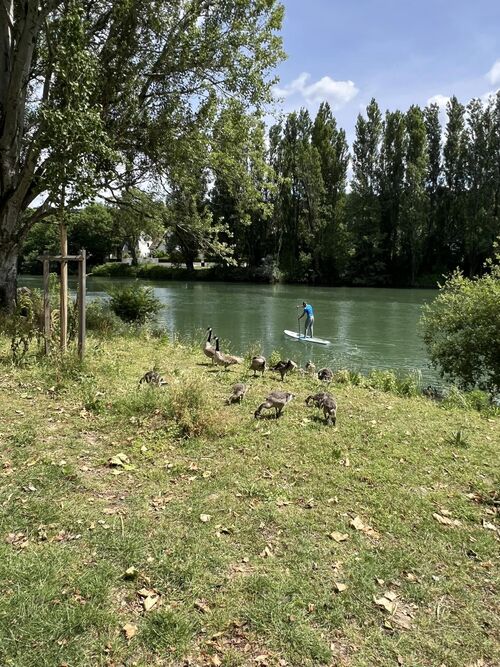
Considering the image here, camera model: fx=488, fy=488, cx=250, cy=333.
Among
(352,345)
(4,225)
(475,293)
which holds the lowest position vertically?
(352,345)

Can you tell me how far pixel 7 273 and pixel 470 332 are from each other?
13.0 m

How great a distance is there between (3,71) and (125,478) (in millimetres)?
12471

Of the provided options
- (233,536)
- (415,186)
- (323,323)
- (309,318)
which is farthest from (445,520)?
(415,186)

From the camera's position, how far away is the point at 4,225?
44.4 ft

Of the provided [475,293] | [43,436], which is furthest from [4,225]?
[475,293]

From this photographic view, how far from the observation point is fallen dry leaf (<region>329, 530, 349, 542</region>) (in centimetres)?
430

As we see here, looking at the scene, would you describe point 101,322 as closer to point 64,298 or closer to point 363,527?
point 64,298

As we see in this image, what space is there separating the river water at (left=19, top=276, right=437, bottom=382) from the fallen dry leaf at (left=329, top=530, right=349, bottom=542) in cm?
1247

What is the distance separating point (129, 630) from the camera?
3162 mm

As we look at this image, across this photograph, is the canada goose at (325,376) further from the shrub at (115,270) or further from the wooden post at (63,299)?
Result: the shrub at (115,270)

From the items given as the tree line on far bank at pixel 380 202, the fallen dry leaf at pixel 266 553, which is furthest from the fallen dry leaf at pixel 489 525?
the tree line on far bank at pixel 380 202

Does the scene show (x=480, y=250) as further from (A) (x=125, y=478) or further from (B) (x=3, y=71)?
(A) (x=125, y=478)

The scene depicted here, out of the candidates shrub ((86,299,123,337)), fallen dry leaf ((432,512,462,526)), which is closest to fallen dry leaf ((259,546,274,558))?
fallen dry leaf ((432,512,462,526))

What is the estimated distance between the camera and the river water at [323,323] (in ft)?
63.6
